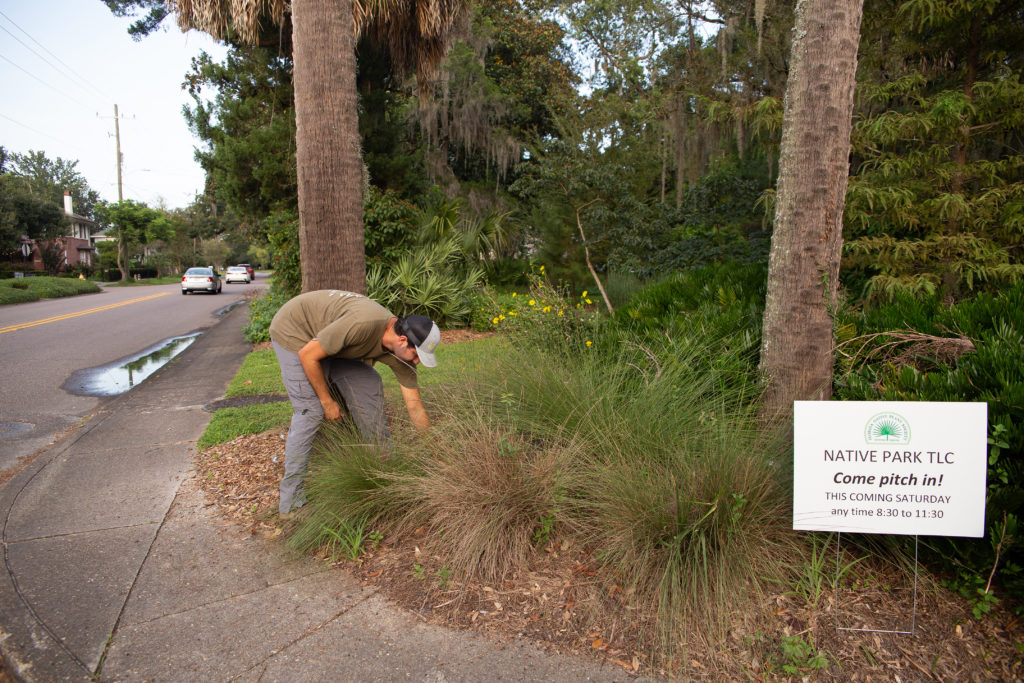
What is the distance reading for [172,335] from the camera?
592 inches

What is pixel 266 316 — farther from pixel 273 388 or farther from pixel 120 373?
pixel 273 388

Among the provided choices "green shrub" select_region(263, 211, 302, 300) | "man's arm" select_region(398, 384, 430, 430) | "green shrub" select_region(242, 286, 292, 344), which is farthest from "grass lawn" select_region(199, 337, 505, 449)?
"green shrub" select_region(242, 286, 292, 344)

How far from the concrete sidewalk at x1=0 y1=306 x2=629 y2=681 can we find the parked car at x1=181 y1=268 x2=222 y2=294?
97.2 feet

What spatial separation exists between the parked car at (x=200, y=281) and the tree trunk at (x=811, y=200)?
32554 millimetres

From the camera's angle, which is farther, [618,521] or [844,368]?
[844,368]

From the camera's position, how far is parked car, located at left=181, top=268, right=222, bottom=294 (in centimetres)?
3175

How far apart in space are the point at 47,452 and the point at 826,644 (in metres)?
6.15

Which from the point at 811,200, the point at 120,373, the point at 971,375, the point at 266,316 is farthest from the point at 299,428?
the point at 266,316

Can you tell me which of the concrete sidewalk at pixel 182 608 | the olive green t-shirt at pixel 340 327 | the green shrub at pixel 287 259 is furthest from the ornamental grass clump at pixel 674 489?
the green shrub at pixel 287 259

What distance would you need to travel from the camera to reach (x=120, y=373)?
10008 mm

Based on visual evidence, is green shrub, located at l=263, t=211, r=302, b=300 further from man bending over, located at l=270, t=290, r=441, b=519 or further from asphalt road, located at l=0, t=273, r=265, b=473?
man bending over, located at l=270, t=290, r=441, b=519

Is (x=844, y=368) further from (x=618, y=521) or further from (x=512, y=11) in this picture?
(x=512, y=11)

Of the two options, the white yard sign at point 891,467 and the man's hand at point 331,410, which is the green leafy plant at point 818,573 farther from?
the man's hand at point 331,410

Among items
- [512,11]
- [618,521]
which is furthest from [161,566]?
[512,11]
